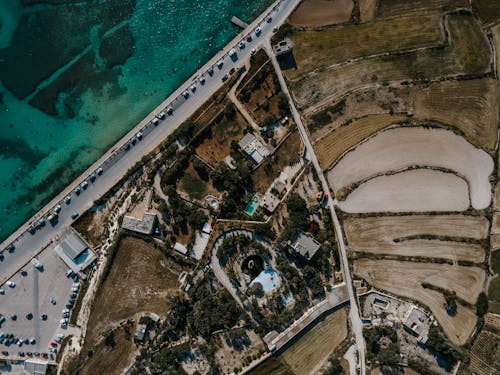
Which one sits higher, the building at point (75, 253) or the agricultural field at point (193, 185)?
the building at point (75, 253)

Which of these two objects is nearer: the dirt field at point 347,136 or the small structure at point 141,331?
the small structure at point 141,331

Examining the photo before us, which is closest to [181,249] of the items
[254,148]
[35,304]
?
[254,148]

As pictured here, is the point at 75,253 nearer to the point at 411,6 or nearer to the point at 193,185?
the point at 193,185

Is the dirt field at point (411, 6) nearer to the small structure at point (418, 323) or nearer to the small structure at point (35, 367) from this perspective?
the small structure at point (418, 323)

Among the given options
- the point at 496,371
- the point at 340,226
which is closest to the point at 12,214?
the point at 340,226

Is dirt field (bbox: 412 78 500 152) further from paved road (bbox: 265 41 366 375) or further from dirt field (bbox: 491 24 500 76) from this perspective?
paved road (bbox: 265 41 366 375)

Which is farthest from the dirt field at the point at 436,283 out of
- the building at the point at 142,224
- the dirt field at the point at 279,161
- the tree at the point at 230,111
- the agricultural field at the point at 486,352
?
the building at the point at 142,224
